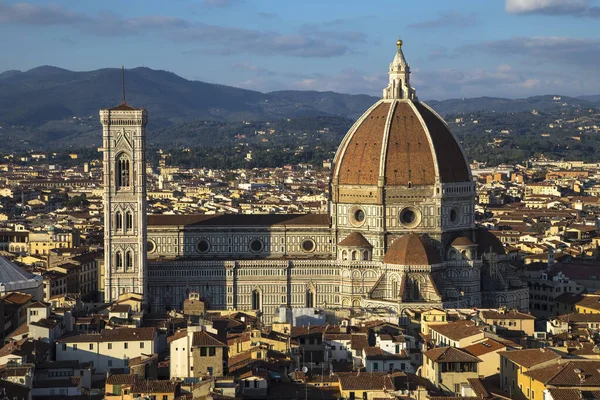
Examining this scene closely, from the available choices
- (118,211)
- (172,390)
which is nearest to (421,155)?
(118,211)

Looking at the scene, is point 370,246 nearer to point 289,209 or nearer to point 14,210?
point 289,209

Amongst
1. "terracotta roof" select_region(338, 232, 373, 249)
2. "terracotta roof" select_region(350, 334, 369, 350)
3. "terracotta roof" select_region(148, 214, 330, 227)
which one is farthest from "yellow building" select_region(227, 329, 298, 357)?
"terracotta roof" select_region(148, 214, 330, 227)

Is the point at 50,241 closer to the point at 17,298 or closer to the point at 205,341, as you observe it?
the point at 17,298

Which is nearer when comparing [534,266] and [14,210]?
[534,266]

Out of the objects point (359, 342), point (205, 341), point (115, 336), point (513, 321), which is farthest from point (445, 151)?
point (205, 341)

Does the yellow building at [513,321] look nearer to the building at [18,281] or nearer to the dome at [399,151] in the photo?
the dome at [399,151]

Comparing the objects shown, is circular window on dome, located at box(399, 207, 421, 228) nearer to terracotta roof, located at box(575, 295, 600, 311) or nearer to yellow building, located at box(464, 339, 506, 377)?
terracotta roof, located at box(575, 295, 600, 311)
